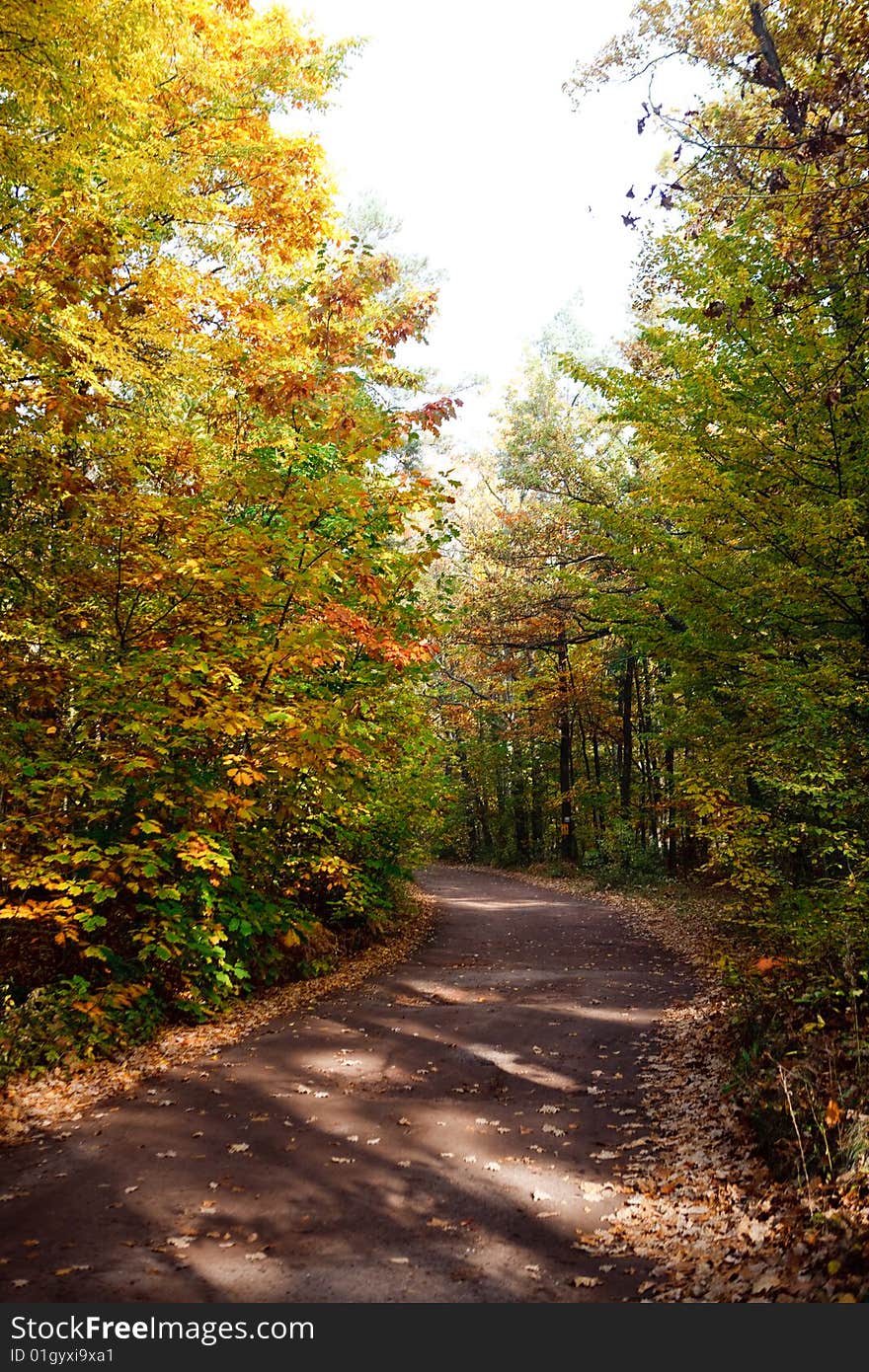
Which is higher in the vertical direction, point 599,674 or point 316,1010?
point 599,674

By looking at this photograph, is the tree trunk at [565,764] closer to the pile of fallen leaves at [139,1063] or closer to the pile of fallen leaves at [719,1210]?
the pile of fallen leaves at [139,1063]

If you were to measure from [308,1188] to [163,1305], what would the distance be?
1335mm

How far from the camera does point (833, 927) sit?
622cm

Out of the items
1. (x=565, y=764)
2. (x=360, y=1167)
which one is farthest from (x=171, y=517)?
(x=565, y=764)

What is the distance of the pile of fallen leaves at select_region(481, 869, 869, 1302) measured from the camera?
10.9 feet

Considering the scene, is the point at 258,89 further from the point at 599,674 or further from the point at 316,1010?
the point at 599,674

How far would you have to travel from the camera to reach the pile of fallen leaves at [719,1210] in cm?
333

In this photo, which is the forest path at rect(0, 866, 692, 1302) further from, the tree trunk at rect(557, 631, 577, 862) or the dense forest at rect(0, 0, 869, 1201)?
the tree trunk at rect(557, 631, 577, 862)

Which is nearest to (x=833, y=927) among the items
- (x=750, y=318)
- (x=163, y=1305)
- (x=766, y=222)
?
(x=163, y=1305)

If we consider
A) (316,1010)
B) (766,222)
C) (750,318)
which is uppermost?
(766,222)

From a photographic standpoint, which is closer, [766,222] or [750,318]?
[750,318]

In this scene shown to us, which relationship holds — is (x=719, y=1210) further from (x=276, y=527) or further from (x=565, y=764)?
(x=565, y=764)

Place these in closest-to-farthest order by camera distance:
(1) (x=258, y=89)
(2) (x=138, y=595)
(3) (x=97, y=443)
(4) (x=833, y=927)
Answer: (4) (x=833, y=927) < (3) (x=97, y=443) < (2) (x=138, y=595) < (1) (x=258, y=89)

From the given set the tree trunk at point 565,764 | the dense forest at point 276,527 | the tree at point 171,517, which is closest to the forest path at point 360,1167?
the dense forest at point 276,527
